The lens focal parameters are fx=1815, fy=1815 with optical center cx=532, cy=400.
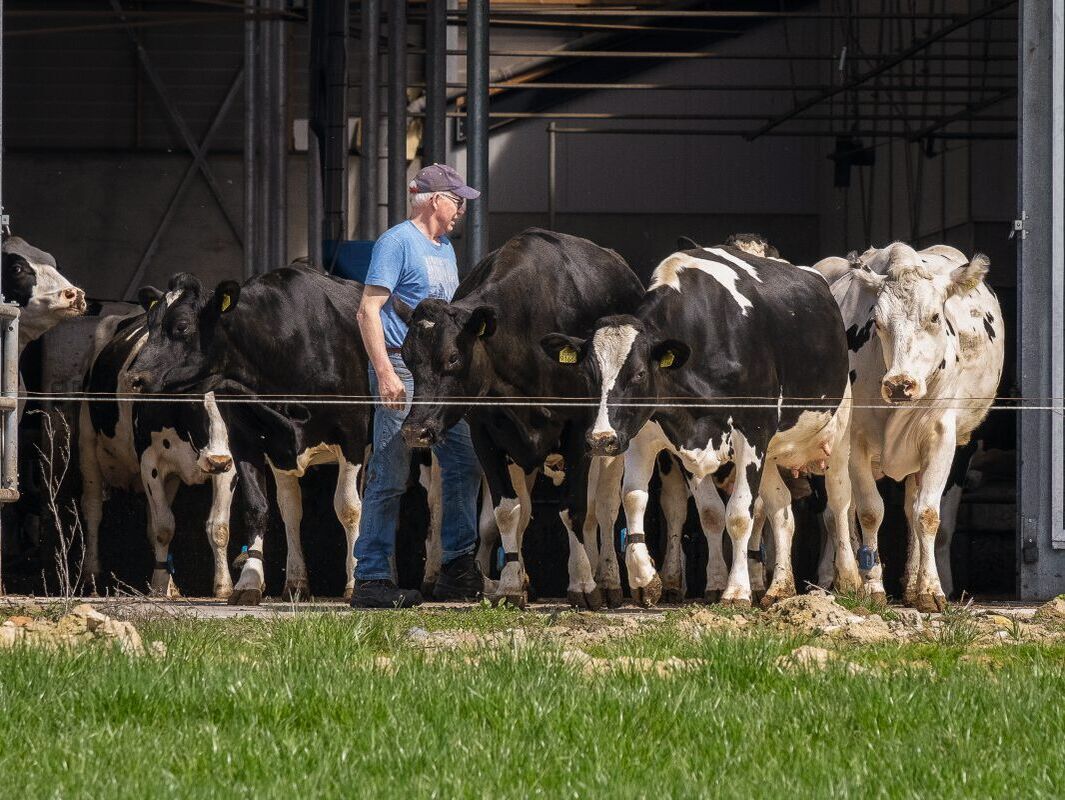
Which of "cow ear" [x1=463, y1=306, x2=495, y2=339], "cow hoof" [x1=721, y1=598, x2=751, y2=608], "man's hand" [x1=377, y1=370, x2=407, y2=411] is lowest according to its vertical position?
"cow hoof" [x1=721, y1=598, x2=751, y2=608]

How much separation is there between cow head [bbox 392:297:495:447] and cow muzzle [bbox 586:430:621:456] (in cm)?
84

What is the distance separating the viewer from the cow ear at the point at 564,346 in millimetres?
9148

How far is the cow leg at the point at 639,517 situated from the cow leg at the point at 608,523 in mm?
295

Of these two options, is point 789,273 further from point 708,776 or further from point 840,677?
point 708,776

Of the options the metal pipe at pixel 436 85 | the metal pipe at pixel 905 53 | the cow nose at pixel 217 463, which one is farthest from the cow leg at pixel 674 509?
the metal pipe at pixel 905 53

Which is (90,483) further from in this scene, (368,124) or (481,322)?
(368,124)

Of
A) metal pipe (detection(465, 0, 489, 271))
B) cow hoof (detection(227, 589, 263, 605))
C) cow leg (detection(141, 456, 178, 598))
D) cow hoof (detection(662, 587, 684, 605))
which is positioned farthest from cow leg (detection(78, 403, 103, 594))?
cow hoof (detection(662, 587, 684, 605))

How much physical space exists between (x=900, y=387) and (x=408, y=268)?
2703 millimetres

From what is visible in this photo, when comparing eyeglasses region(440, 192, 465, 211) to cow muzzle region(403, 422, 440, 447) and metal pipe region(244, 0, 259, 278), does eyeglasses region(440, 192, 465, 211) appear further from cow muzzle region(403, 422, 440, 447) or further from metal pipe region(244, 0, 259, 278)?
metal pipe region(244, 0, 259, 278)

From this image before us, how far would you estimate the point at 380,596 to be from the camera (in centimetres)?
952

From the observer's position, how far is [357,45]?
2286 cm

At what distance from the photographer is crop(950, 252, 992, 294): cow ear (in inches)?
404

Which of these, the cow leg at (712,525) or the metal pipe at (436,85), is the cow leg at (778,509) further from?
the metal pipe at (436,85)

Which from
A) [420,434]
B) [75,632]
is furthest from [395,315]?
[75,632]
